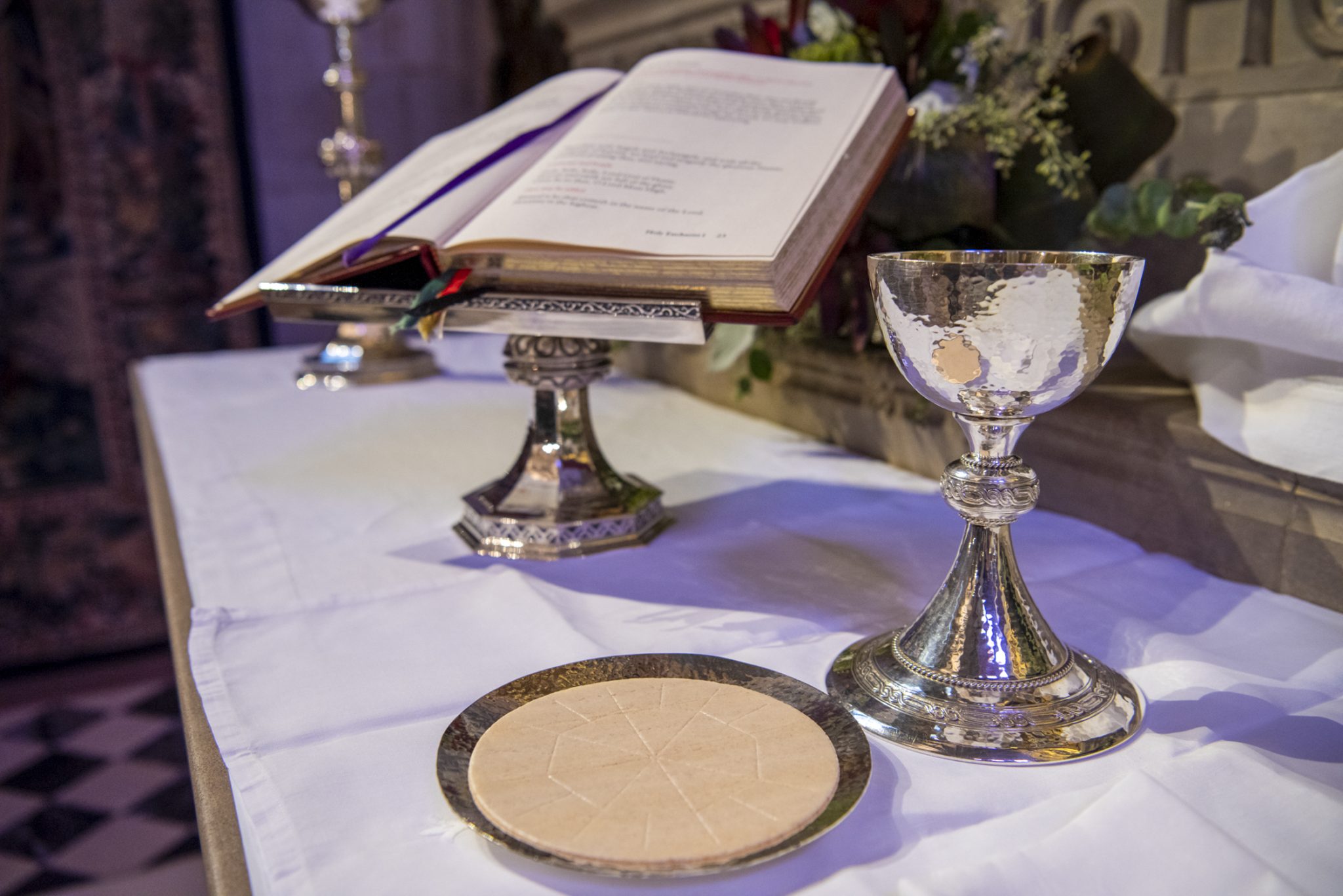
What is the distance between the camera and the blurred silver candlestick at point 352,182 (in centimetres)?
144

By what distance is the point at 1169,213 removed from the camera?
752mm

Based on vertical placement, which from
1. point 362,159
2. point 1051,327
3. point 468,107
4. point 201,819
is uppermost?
point 468,107

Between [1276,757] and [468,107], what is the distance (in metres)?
2.80

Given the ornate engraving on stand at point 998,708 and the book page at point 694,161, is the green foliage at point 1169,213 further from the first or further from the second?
the ornate engraving on stand at point 998,708

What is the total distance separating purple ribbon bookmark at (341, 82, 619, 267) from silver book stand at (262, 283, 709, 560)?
0.11 ft

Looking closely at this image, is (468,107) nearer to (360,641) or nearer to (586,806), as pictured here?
(360,641)

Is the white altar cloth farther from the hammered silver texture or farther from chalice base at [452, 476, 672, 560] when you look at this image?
the hammered silver texture

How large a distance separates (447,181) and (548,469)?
221 millimetres

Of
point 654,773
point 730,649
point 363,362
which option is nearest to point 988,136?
point 730,649

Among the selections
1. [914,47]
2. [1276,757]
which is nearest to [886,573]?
[1276,757]

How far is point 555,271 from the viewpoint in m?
0.64

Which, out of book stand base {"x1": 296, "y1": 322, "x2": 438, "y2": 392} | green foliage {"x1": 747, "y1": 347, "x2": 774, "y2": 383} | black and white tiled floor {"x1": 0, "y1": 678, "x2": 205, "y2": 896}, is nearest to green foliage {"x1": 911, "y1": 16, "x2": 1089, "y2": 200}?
green foliage {"x1": 747, "y1": 347, "x2": 774, "y2": 383}

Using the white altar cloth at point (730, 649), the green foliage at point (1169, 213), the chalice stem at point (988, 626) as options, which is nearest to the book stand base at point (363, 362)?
the white altar cloth at point (730, 649)

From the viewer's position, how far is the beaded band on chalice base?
0.73 m
